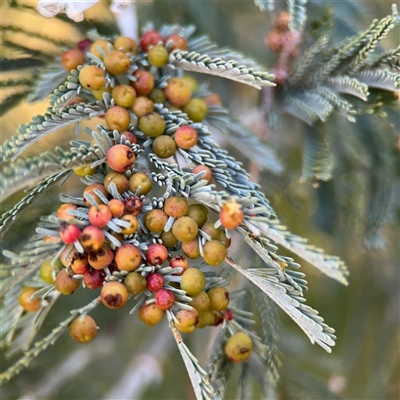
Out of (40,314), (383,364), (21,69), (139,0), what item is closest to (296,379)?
(383,364)

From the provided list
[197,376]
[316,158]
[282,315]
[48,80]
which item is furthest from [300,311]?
[282,315]

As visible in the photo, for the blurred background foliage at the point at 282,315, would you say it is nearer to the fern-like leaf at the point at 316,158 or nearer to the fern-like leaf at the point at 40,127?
the fern-like leaf at the point at 316,158

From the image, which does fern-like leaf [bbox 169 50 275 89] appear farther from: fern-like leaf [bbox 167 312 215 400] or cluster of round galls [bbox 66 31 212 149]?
fern-like leaf [bbox 167 312 215 400]

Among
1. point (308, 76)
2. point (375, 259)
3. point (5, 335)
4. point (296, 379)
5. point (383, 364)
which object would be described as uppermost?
point (308, 76)

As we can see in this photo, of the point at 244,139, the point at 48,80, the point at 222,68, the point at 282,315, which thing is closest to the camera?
the point at 222,68

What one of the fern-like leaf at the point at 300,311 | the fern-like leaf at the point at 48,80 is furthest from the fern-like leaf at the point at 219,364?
the fern-like leaf at the point at 48,80

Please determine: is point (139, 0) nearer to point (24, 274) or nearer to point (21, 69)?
point (21, 69)

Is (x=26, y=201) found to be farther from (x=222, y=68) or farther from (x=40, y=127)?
(x=222, y=68)

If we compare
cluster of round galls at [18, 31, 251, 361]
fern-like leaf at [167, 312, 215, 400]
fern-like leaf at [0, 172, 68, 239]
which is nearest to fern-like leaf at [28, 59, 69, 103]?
cluster of round galls at [18, 31, 251, 361]
